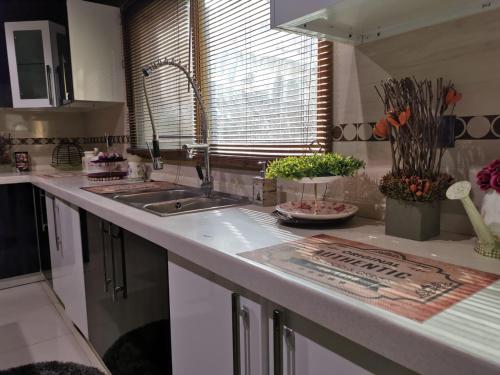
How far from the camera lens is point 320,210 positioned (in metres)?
1.17

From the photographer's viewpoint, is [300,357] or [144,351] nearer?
[300,357]

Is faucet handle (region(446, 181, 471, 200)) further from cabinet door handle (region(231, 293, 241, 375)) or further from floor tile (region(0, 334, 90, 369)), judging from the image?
floor tile (region(0, 334, 90, 369))

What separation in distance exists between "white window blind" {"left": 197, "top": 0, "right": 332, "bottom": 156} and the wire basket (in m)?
2.15

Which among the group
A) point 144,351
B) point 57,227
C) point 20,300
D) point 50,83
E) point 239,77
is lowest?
point 20,300

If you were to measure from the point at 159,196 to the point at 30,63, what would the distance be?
6.33ft

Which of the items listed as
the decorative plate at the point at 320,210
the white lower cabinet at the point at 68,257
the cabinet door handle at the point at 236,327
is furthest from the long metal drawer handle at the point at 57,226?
the cabinet door handle at the point at 236,327

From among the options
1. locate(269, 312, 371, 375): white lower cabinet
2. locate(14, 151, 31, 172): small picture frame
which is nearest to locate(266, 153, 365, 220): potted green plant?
locate(269, 312, 371, 375): white lower cabinet

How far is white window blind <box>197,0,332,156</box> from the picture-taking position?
55.9 inches

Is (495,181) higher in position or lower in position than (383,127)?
lower

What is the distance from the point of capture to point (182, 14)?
7.23 ft

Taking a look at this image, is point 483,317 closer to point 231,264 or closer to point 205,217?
point 231,264

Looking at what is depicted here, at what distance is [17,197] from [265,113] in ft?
7.20

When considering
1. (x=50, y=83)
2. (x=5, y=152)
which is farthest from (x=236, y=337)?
(x=5, y=152)

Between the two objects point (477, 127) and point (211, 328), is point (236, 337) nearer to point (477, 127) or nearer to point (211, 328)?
point (211, 328)
